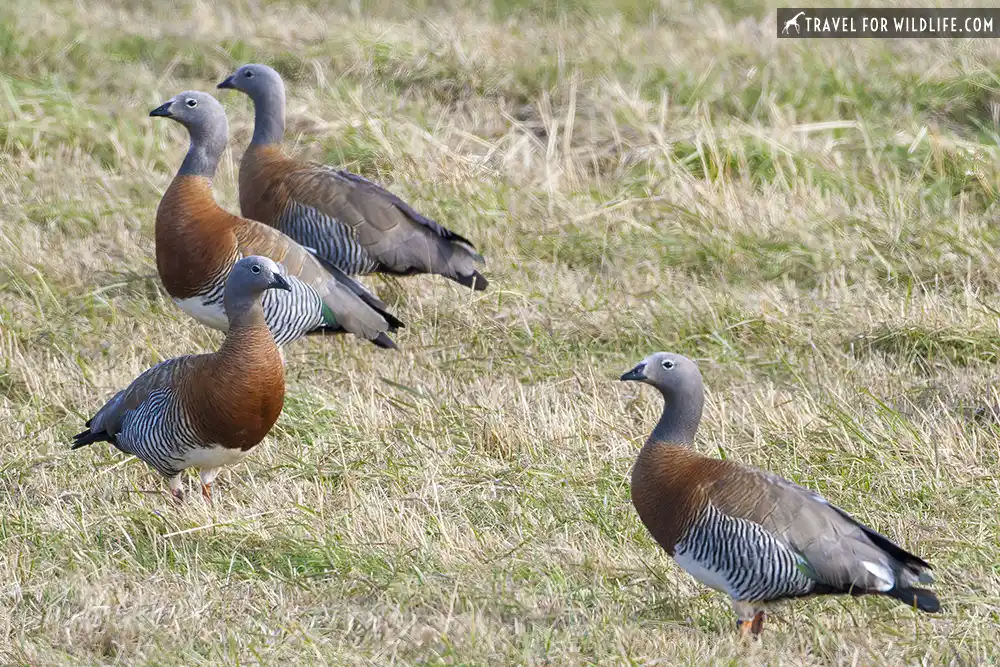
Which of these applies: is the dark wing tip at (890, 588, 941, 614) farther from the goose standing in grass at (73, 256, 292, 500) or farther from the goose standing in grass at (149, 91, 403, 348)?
the goose standing in grass at (149, 91, 403, 348)

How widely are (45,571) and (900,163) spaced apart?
19.2ft

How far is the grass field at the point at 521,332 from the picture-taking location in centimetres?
458

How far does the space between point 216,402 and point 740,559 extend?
195cm

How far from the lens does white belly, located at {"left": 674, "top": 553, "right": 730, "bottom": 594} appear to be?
4432 mm

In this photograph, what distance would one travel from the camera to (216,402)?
5281mm

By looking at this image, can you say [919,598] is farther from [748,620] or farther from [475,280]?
[475,280]

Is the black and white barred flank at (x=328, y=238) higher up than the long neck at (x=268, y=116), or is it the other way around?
the long neck at (x=268, y=116)

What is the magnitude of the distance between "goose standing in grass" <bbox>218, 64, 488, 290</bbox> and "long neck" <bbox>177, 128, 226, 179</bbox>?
76 cm

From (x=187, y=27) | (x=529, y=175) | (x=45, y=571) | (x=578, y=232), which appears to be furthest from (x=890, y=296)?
(x=187, y=27)

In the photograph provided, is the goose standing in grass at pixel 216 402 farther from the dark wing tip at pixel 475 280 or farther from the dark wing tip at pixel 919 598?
the dark wing tip at pixel 919 598

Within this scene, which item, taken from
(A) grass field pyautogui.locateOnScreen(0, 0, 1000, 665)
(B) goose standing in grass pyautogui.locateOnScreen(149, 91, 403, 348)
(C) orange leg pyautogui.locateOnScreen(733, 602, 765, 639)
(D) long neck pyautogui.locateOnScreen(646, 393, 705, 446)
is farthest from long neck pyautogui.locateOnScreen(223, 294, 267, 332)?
(C) orange leg pyautogui.locateOnScreen(733, 602, 765, 639)

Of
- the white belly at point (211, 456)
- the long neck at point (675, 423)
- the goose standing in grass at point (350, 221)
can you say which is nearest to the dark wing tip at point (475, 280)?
the goose standing in grass at point (350, 221)

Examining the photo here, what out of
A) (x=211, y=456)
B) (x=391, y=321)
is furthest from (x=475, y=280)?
(x=211, y=456)

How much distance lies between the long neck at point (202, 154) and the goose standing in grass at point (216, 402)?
159cm
